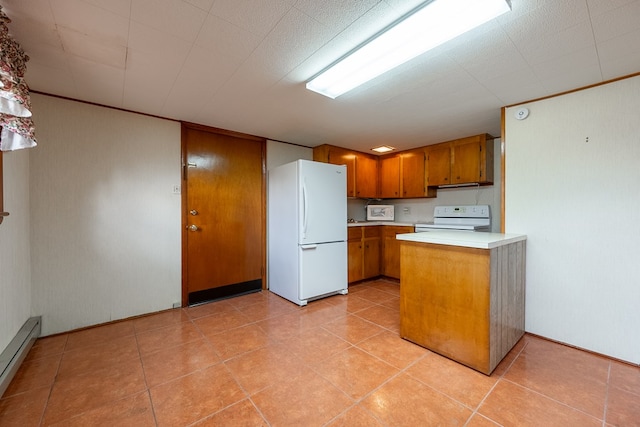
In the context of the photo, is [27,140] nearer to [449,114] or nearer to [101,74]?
[101,74]

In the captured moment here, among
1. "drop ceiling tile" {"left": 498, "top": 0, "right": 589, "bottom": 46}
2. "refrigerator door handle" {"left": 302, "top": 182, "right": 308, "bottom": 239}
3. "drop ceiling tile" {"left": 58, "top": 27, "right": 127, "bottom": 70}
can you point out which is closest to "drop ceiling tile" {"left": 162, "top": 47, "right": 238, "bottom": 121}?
"drop ceiling tile" {"left": 58, "top": 27, "right": 127, "bottom": 70}

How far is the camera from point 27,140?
62.2 inches

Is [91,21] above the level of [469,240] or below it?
above

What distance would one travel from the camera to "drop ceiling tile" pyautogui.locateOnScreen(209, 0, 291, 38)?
52.6 inches

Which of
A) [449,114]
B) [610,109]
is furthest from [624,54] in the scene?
[449,114]

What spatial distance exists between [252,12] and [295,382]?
2264 mm

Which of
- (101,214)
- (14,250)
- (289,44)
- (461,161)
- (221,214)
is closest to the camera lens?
(289,44)

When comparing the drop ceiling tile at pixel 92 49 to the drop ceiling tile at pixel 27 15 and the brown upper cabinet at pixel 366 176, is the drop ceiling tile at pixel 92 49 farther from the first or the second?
the brown upper cabinet at pixel 366 176

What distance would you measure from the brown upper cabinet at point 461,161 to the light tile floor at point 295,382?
6.92 feet

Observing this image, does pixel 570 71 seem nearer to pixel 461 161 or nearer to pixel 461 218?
pixel 461 161

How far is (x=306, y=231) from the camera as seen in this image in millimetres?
3215

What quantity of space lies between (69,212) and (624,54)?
4588mm

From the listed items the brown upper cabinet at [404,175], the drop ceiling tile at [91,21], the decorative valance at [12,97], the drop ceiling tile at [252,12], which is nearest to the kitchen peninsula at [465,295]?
the drop ceiling tile at [252,12]

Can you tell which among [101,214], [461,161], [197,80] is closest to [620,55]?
[461,161]
